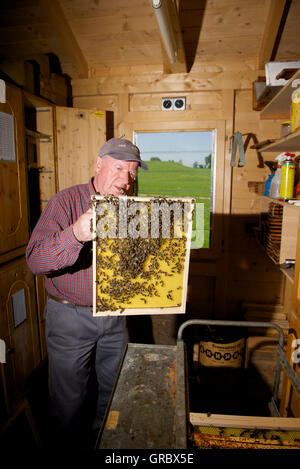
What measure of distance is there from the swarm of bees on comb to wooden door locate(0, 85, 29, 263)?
4.72ft

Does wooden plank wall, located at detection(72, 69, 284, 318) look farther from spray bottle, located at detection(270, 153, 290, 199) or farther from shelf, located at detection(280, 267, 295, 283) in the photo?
shelf, located at detection(280, 267, 295, 283)

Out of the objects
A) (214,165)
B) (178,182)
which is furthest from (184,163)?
(214,165)

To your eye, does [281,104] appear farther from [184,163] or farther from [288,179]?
[184,163]

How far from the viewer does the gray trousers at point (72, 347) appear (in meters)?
2.07

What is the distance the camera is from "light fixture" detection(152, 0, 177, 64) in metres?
2.03

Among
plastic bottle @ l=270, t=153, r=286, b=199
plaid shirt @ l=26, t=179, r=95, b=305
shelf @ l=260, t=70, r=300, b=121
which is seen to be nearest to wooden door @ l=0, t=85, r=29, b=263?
plaid shirt @ l=26, t=179, r=95, b=305

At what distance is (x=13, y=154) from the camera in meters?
2.71

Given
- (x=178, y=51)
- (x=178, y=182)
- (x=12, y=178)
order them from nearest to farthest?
(x=12, y=178) < (x=178, y=51) < (x=178, y=182)

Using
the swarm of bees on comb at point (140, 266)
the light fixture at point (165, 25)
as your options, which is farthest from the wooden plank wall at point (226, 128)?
the swarm of bees on comb at point (140, 266)

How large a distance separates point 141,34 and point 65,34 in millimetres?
835

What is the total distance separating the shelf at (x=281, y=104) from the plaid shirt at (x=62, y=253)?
5.59ft

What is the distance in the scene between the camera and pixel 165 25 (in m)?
2.36
